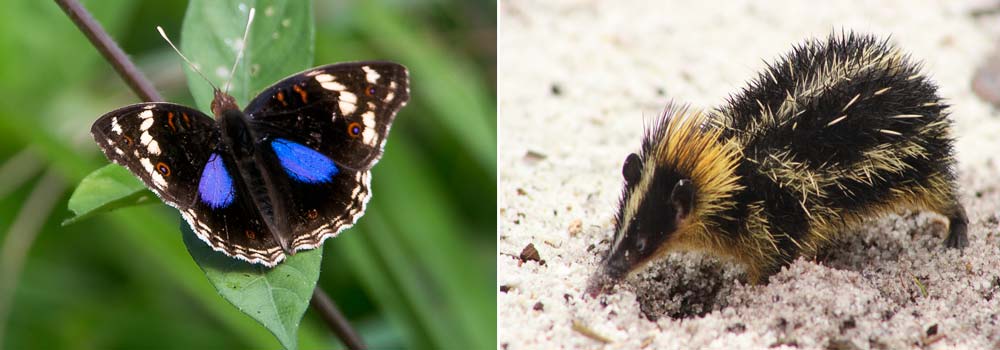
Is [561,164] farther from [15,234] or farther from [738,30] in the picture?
[15,234]

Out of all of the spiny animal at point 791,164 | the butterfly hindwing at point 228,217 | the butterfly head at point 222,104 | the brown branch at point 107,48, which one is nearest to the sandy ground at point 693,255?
the spiny animal at point 791,164

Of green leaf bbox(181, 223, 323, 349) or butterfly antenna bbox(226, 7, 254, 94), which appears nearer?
green leaf bbox(181, 223, 323, 349)

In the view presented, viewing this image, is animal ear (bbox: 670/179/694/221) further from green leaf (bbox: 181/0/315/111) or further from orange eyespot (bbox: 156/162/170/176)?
orange eyespot (bbox: 156/162/170/176)

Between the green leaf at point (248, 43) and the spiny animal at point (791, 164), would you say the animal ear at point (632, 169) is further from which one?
the green leaf at point (248, 43)

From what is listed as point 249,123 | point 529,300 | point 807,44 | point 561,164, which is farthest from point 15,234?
point 807,44

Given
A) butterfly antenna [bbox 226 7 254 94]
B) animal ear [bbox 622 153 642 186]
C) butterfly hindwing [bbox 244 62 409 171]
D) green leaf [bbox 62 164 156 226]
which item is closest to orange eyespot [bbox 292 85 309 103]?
butterfly hindwing [bbox 244 62 409 171]

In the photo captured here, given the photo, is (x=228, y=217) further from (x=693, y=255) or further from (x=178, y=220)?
(x=178, y=220)
